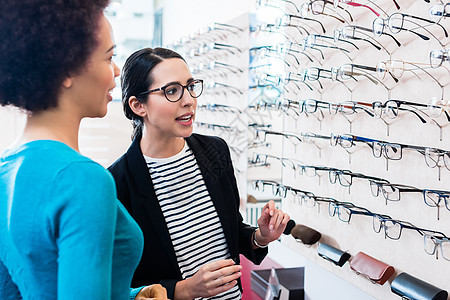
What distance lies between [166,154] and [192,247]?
0.29 metres

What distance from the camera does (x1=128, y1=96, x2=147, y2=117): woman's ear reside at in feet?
4.78

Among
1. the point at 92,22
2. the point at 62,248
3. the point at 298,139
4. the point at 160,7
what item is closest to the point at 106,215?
the point at 62,248

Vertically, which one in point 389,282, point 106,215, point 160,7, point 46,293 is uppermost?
point 160,7

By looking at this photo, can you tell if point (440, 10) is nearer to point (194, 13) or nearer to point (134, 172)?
point (134, 172)

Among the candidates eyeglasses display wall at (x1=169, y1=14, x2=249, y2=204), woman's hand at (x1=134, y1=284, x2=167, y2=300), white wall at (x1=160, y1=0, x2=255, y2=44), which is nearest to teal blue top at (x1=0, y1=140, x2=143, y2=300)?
woman's hand at (x1=134, y1=284, x2=167, y2=300)

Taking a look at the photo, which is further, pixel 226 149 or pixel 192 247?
pixel 226 149

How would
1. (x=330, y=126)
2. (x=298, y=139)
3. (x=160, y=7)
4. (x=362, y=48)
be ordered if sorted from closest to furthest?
(x=362, y=48) → (x=330, y=126) → (x=298, y=139) → (x=160, y=7)

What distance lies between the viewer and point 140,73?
1443 millimetres

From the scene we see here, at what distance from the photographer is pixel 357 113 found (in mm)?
1532

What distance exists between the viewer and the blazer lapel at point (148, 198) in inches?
52.9

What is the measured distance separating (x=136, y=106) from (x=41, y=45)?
0.80m

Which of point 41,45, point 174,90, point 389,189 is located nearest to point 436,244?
point 389,189

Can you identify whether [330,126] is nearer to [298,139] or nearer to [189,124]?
[298,139]

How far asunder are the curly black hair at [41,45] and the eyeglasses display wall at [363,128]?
0.87 metres
